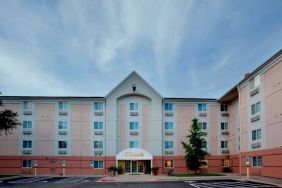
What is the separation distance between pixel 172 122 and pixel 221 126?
7208 millimetres

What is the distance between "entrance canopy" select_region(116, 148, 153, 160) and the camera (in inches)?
1794

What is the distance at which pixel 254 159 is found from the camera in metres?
36.0

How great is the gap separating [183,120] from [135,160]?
8964 millimetres

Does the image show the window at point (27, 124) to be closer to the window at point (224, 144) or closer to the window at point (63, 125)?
the window at point (63, 125)

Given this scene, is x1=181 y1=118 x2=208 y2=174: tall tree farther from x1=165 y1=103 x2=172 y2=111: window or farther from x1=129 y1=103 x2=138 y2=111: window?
x1=129 y1=103 x2=138 y2=111: window

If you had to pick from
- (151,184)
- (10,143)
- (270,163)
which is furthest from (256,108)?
(10,143)

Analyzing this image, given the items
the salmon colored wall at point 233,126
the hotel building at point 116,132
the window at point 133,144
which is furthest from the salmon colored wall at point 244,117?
the window at point 133,144

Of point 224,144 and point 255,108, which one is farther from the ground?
point 255,108

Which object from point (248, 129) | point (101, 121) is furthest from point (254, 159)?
point (101, 121)

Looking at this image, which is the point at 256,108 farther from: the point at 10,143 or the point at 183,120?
the point at 10,143

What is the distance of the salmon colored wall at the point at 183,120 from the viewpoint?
47.8 metres

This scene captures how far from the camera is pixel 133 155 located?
45.6 meters

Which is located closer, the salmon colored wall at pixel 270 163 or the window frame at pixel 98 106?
the salmon colored wall at pixel 270 163

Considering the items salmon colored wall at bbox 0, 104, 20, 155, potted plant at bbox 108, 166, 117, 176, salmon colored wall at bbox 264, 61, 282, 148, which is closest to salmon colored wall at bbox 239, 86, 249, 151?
salmon colored wall at bbox 264, 61, 282, 148
